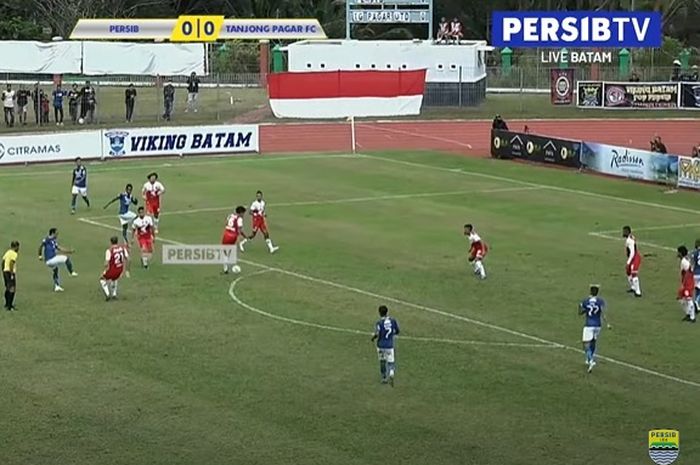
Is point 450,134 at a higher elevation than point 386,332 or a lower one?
higher

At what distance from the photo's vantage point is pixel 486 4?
4402 inches

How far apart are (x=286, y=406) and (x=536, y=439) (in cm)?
429

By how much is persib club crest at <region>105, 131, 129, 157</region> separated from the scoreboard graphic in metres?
36.1

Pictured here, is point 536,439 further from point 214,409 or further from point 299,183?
point 299,183

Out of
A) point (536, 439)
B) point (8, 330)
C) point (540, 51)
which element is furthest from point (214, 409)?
point (540, 51)

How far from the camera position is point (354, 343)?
27969 mm

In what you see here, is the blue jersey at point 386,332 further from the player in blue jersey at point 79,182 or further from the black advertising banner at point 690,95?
the black advertising banner at point 690,95

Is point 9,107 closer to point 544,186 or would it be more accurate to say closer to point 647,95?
point 544,186

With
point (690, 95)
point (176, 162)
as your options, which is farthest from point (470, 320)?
point (690, 95)

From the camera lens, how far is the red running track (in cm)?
6438

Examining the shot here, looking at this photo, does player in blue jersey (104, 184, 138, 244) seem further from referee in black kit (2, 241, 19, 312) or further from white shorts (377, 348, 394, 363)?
white shorts (377, 348, 394, 363)

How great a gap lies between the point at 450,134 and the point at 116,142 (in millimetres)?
17363

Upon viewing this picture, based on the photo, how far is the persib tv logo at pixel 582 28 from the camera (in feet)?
263

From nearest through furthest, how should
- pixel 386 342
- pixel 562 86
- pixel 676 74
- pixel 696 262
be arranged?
pixel 386 342 < pixel 696 262 < pixel 562 86 < pixel 676 74
